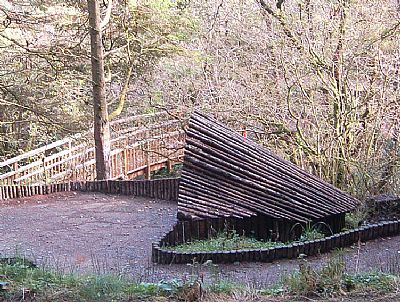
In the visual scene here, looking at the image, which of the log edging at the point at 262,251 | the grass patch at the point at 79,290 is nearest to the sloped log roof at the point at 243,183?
the log edging at the point at 262,251

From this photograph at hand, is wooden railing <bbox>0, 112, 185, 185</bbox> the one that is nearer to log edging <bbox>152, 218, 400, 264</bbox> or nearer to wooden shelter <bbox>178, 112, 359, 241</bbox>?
wooden shelter <bbox>178, 112, 359, 241</bbox>

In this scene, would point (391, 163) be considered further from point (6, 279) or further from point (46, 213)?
point (6, 279)

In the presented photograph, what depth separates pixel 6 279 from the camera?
11.7 ft

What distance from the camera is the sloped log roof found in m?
8.09

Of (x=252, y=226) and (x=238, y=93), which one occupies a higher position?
(x=238, y=93)

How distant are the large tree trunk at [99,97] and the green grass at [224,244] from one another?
5.48 m

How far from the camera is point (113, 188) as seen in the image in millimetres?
11633

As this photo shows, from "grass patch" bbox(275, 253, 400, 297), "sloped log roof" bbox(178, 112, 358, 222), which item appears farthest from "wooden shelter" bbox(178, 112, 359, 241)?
"grass patch" bbox(275, 253, 400, 297)

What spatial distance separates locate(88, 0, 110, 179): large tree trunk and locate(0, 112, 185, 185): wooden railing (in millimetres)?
559

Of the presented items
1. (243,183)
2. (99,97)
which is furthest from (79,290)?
(99,97)

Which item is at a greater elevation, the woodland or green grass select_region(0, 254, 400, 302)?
the woodland

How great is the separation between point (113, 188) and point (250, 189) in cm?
412

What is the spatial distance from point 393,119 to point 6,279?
877 cm

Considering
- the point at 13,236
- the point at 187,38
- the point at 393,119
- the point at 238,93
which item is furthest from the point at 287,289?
the point at 187,38
